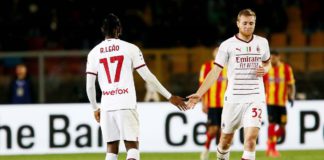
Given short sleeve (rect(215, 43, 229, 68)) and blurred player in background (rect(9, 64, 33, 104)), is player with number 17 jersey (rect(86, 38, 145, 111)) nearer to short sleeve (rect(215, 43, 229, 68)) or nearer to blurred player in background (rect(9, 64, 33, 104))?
short sleeve (rect(215, 43, 229, 68))

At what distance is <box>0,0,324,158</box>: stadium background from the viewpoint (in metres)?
17.5

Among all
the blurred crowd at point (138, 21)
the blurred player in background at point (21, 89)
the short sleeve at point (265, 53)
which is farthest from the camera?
the blurred crowd at point (138, 21)

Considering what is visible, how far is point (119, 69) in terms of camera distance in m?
8.33

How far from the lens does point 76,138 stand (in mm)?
15000

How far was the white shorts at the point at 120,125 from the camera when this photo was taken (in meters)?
8.30

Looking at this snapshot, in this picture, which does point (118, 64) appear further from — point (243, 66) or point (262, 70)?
point (262, 70)

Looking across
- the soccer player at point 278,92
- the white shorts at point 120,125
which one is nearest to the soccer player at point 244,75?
the white shorts at point 120,125

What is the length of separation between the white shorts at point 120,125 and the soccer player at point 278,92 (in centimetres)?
625

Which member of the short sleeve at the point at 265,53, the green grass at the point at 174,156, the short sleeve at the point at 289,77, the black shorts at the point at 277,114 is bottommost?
the green grass at the point at 174,156

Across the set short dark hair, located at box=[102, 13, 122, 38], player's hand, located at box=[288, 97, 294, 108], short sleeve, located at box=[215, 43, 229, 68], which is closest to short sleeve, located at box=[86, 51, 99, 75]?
short dark hair, located at box=[102, 13, 122, 38]

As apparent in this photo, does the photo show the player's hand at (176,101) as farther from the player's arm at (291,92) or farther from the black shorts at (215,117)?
the player's arm at (291,92)

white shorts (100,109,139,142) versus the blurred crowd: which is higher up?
the blurred crowd

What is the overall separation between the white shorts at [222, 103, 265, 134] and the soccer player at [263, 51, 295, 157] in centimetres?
485

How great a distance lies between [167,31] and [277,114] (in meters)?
5.48
